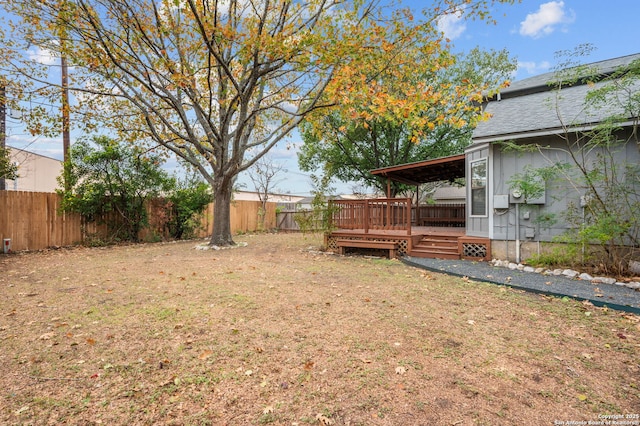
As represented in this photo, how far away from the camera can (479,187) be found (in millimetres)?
8320

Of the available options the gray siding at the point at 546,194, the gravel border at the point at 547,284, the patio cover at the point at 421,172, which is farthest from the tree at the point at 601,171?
the patio cover at the point at 421,172

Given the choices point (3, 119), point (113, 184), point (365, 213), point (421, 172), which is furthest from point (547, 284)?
point (3, 119)

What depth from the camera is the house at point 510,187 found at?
6617mm

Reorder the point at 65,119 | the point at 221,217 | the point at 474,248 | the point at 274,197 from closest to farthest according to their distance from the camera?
the point at 474,248 < the point at 65,119 < the point at 221,217 < the point at 274,197

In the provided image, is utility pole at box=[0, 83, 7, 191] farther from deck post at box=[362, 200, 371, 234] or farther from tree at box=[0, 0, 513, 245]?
deck post at box=[362, 200, 371, 234]

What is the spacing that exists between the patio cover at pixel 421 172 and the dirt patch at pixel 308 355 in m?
6.19

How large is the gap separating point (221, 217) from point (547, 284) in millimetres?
9112

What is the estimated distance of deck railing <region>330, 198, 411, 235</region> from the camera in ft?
30.1

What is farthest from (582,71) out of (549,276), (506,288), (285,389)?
(285,389)

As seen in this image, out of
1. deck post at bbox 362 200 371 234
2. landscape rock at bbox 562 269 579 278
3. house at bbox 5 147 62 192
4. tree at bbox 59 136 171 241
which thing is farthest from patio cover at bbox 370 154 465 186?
house at bbox 5 147 62 192

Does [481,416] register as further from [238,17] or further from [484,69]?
[484,69]

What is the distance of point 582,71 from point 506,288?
4523 mm

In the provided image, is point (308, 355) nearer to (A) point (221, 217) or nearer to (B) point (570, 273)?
(B) point (570, 273)

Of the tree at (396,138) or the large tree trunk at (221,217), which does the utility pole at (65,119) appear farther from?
the tree at (396,138)
